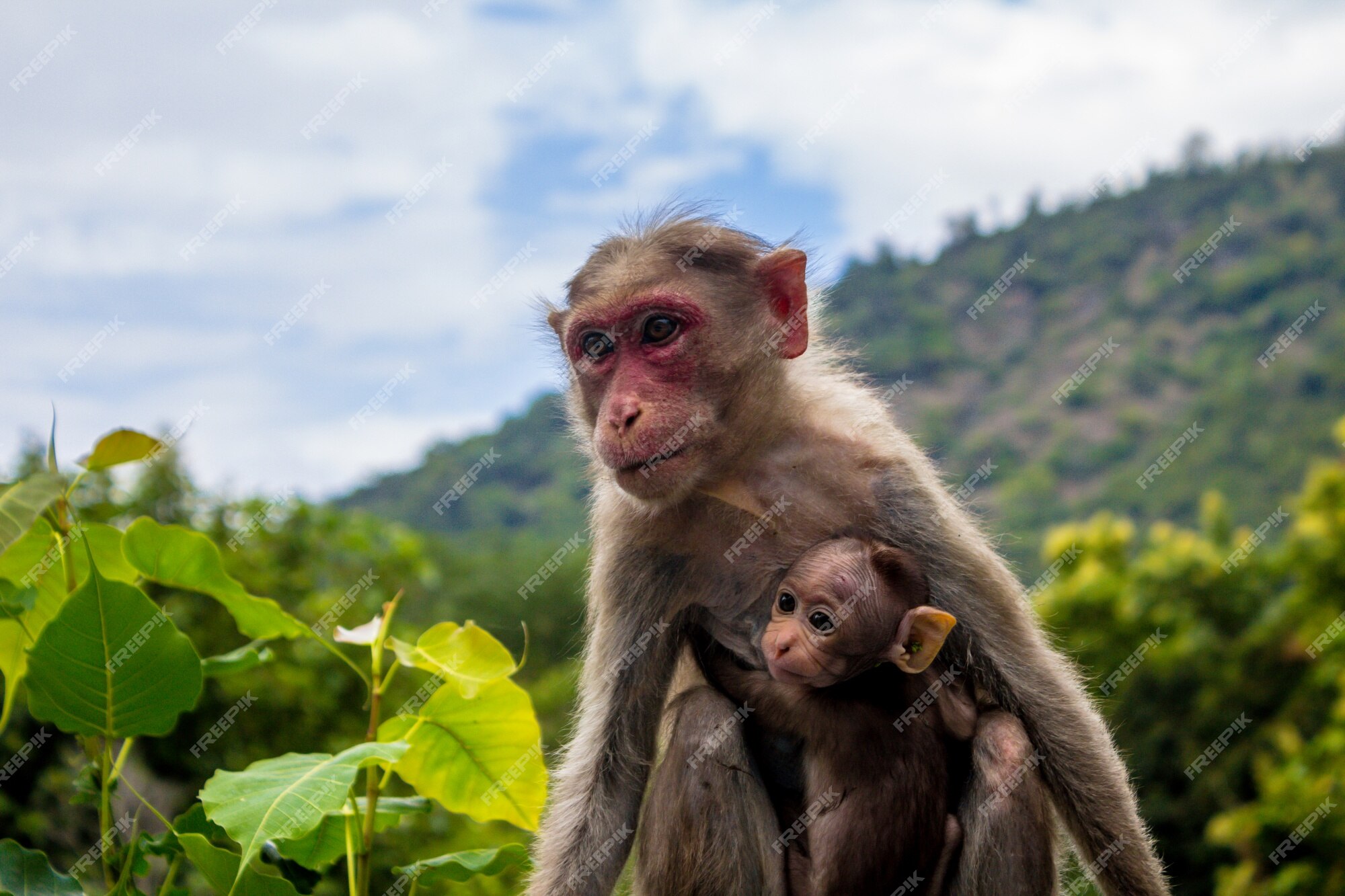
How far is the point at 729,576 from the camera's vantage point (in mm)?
3857

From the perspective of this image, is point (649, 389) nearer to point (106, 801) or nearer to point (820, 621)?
point (820, 621)

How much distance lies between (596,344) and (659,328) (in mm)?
A: 231

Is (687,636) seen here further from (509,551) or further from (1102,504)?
(1102,504)

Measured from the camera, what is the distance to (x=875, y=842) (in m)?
3.42

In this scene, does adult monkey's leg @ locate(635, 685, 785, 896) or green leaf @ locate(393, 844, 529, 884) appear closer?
green leaf @ locate(393, 844, 529, 884)

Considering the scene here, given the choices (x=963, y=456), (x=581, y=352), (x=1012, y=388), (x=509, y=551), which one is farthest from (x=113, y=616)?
(x=1012, y=388)

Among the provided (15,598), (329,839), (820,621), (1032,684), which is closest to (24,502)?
(15,598)

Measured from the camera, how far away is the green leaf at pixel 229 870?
232cm

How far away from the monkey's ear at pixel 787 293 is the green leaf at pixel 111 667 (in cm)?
224

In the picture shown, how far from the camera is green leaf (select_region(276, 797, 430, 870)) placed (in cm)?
281

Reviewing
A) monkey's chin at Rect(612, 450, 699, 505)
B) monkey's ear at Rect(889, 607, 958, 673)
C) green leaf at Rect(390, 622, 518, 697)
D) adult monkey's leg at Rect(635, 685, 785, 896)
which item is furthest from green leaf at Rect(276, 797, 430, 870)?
monkey's ear at Rect(889, 607, 958, 673)

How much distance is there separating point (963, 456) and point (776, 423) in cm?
4654

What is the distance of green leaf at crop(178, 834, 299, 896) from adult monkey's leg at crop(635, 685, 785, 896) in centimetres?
136

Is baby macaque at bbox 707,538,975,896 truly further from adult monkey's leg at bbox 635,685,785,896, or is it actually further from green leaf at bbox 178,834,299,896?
green leaf at bbox 178,834,299,896
